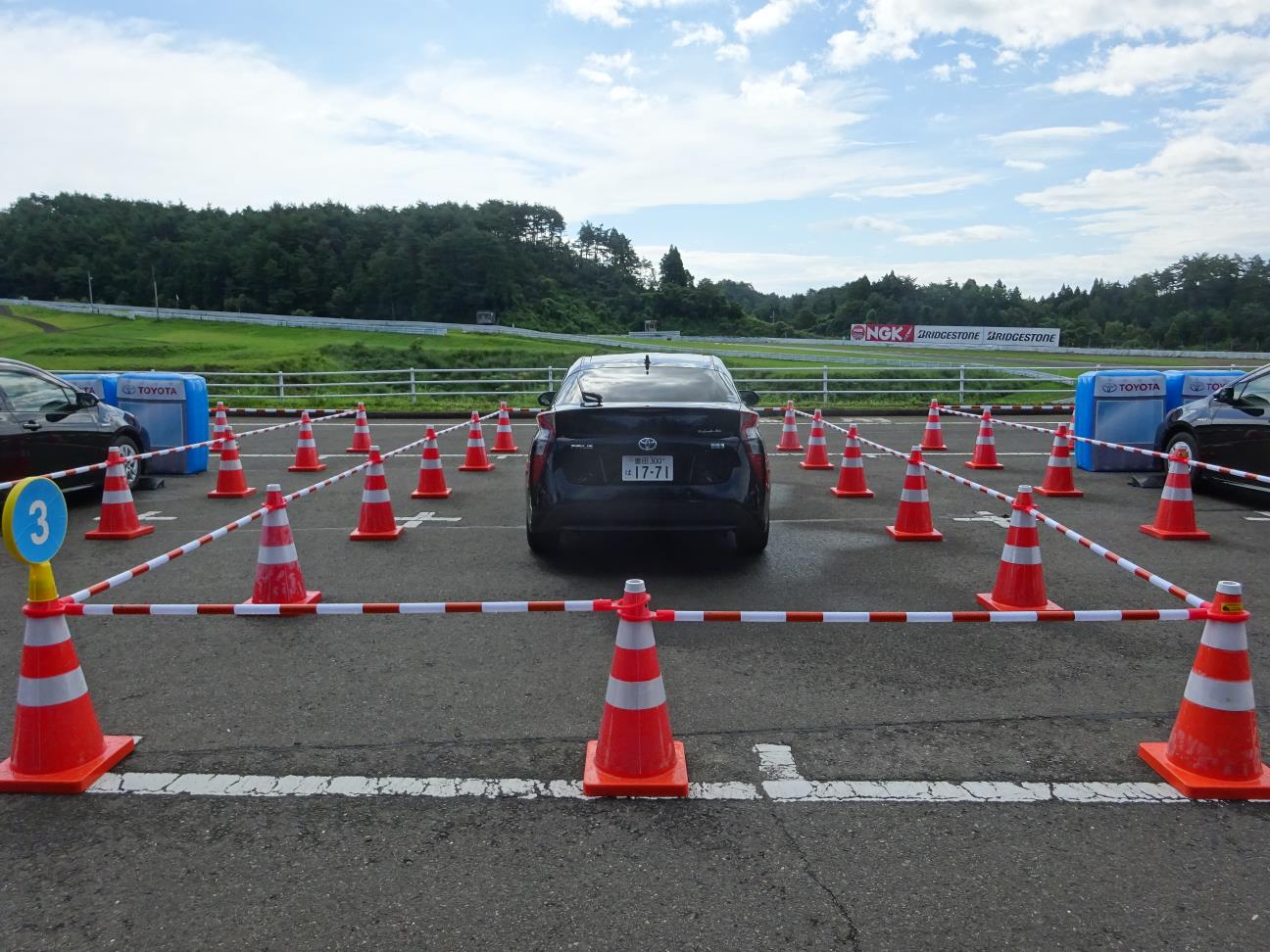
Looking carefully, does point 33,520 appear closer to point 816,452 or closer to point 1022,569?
point 1022,569

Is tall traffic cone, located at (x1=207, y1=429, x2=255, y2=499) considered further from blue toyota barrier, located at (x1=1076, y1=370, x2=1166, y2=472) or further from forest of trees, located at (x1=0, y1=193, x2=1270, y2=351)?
forest of trees, located at (x1=0, y1=193, x2=1270, y2=351)

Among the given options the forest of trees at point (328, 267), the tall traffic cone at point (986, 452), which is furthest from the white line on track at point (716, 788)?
the forest of trees at point (328, 267)

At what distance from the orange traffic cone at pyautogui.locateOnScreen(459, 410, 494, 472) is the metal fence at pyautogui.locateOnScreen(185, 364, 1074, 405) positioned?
8.66m

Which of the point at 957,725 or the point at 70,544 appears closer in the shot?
the point at 957,725

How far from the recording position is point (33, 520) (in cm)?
387

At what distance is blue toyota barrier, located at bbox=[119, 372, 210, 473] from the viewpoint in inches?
511

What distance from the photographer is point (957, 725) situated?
4.41 m

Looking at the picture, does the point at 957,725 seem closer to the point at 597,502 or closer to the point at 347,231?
the point at 597,502

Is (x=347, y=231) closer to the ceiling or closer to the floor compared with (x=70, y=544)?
closer to the ceiling

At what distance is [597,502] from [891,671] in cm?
252

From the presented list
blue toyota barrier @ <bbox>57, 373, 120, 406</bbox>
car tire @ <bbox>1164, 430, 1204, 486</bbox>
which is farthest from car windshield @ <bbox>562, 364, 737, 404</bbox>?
blue toyota barrier @ <bbox>57, 373, 120, 406</bbox>

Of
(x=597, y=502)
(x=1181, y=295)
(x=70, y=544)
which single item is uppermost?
(x=1181, y=295)

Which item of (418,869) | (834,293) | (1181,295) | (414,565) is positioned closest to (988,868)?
(418,869)

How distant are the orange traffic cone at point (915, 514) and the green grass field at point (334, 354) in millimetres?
17291
